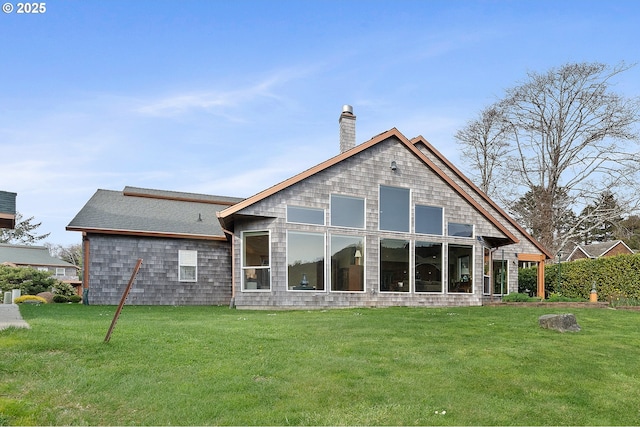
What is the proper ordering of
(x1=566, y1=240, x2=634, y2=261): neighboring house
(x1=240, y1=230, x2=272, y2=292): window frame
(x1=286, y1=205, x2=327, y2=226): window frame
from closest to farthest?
(x1=240, y1=230, x2=272, y2=292): window frame < (x1=286, y1=205, x2=327, y2=226): window frame < (x1=566, y1=240, x2=634, y2=261): neighboring house

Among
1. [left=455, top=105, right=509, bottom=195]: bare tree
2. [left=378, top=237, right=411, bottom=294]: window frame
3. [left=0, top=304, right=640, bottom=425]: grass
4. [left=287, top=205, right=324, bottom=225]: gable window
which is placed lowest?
[left=0, top=304, right=640, bottom=425]: grass

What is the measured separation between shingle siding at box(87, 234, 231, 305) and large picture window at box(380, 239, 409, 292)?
21.4ft

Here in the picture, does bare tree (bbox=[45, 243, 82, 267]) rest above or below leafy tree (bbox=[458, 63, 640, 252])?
below

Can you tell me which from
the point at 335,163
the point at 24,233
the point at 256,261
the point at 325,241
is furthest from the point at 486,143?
the point at 24,233

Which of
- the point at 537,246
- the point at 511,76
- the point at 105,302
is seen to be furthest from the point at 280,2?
Result: the point at 511,76

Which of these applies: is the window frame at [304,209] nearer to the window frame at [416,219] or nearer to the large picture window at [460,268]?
the window frame at [416,219]

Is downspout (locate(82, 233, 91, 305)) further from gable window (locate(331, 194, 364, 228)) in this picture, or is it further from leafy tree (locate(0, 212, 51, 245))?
leafy tree (locate(0, 212, 51, 245))

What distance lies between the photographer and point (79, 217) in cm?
1838

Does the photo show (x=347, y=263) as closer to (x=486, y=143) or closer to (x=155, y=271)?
(x=155, y=271)

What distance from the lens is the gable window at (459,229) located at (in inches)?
722

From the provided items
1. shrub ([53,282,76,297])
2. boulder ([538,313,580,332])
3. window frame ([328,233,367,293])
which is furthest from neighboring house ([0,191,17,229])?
shrub ([53,282,76,297])

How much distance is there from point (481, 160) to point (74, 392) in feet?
106

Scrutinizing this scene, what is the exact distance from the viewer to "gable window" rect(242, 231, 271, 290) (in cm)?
1583

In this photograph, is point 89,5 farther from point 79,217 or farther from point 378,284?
point 378,284
